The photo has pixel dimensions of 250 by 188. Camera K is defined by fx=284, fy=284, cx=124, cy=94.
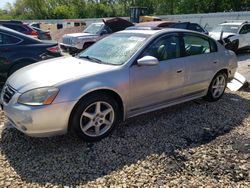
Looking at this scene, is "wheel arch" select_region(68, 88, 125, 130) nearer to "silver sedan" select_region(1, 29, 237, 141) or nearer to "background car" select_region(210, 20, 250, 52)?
"silver sedan" select_region(1, 29, 237, 141)

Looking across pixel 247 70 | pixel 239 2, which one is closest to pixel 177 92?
pixel 247 70

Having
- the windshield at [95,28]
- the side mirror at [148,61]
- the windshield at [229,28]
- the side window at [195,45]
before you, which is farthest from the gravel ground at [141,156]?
the windshield at [229,28]

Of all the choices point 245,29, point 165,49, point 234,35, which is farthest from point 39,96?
point 245,29

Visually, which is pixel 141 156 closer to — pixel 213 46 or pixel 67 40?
pixel 213 46

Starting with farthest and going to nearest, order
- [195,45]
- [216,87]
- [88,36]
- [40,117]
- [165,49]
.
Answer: [88,36] < [216,87] < [195,45] < [165,49] < [40,117]

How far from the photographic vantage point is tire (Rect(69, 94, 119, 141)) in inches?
147

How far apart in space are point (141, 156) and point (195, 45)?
2589 mm

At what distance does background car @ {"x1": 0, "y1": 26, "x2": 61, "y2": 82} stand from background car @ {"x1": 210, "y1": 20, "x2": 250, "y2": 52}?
27.6ft

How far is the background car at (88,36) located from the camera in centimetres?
1241

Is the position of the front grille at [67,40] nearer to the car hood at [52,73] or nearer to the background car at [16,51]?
the background car at [16,51]

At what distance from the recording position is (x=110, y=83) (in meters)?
3.91

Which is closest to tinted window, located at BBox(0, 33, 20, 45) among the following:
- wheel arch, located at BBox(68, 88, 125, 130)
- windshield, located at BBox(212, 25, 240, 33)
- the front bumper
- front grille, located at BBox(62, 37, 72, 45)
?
the front bumper

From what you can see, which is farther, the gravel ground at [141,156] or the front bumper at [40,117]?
the front bumper at [40,117]

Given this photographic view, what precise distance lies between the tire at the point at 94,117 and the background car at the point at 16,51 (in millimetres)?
3258
